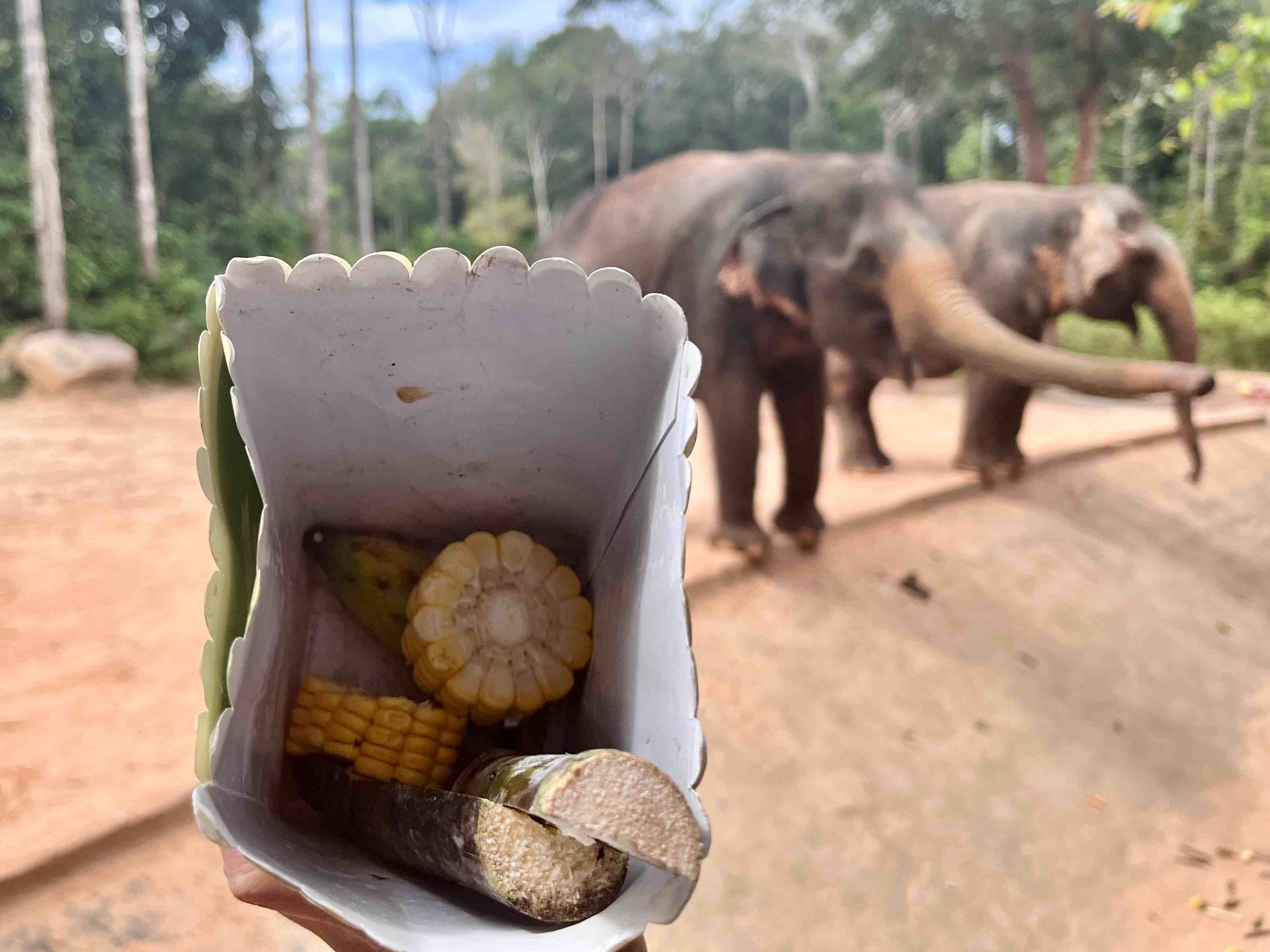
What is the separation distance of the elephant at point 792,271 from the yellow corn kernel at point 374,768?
2.31m

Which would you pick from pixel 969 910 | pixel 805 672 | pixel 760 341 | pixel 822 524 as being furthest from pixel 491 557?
pixel 822 524

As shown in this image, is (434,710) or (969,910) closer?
(434,710)

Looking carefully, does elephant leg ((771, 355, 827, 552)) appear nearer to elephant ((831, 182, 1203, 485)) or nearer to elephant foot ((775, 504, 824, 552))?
elephant foot ((775, 504, 824, 552))

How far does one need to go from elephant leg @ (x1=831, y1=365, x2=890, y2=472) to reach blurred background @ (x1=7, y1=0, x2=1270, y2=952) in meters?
0.18

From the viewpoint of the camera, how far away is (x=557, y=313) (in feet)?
2.55

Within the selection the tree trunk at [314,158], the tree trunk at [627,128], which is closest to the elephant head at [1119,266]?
the tree trunk at [627,128]

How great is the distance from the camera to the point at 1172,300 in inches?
163

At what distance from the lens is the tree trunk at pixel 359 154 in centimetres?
934

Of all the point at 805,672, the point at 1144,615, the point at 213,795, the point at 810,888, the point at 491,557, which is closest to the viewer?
the point at 213,795

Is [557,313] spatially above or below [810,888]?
above

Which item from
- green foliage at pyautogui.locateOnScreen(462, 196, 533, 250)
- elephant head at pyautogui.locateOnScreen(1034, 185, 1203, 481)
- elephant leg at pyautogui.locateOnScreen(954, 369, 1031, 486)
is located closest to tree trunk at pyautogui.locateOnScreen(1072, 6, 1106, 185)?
elephant head at pyautogui.locateOnScreen(1034, 185, 1203, 481)

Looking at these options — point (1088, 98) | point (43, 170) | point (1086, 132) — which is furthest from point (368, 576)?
point (1086, 132)

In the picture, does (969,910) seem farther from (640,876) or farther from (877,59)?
(877,59)

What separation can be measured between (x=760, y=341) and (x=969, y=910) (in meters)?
1.78
